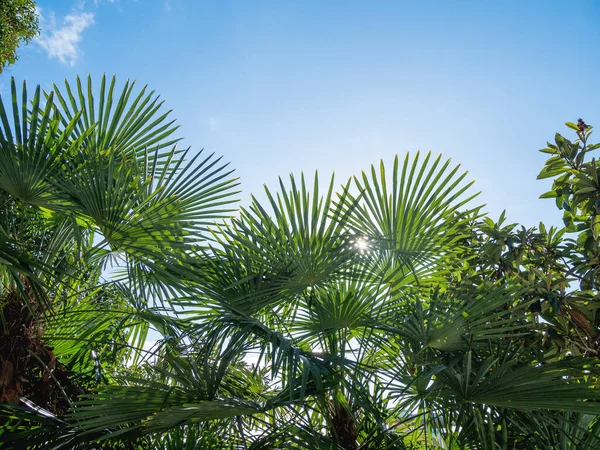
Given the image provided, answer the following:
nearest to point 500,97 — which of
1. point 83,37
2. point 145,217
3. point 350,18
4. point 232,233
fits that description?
point 350,18

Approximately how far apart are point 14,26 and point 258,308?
749cm

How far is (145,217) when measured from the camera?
242 centimetres

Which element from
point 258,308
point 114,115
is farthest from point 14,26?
point 258,308

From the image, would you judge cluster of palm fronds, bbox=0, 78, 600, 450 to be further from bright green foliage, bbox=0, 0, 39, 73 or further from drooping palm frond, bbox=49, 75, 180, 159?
bright green foliage, bbox=0, 0, 39, 73

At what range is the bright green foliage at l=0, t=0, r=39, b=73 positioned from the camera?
7.04m

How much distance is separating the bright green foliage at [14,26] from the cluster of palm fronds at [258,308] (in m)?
5.37

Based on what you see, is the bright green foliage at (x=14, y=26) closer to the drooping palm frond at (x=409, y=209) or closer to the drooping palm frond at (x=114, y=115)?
the drooping palm frond at (x=114, y=115)

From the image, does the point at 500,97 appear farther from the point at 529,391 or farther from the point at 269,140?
the point at 529,391

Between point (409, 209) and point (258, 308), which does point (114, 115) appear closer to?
point (258, 308)

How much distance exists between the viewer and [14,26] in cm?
731

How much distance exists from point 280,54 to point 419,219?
9.22ft

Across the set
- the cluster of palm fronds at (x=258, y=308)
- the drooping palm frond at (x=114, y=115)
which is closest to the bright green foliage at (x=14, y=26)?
the drooping palm frond at (x=114, y=115)

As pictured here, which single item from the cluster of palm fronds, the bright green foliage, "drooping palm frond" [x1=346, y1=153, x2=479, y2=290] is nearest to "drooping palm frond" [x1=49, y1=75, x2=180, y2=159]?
the cluster of palm fronds

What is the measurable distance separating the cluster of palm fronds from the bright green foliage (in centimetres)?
537
